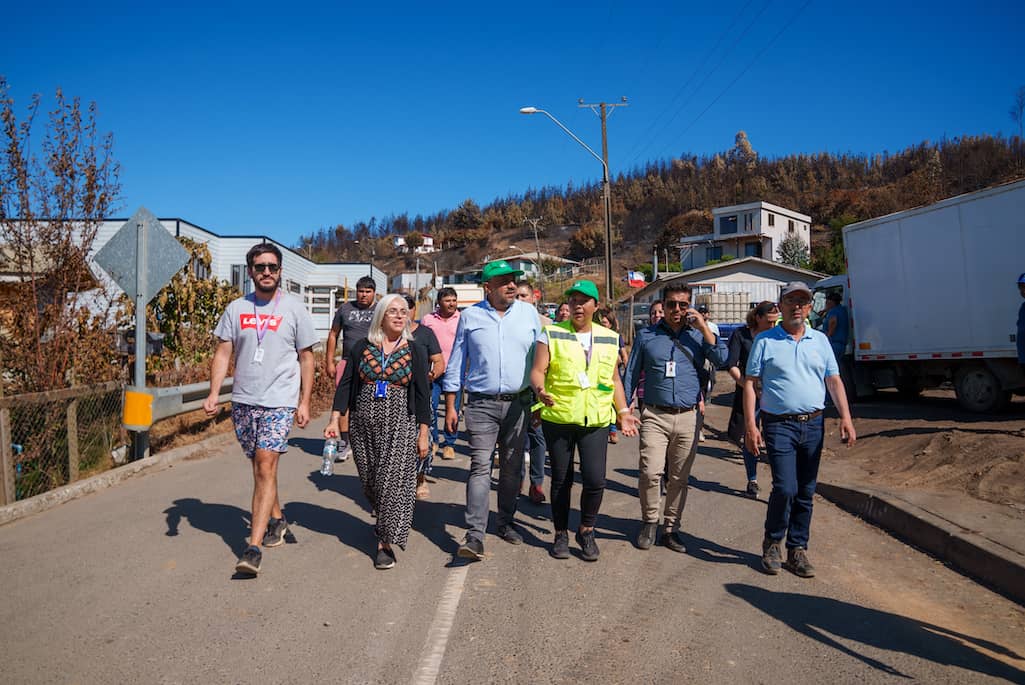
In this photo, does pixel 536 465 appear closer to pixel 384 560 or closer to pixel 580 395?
pixel 580 395

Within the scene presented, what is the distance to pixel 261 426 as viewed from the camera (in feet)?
16.9

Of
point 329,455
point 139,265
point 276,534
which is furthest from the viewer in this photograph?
point 139,265

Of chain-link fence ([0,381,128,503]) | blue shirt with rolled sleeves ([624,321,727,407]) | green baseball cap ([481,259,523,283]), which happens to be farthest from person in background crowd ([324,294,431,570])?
chain-link fence ([0,381,128,503])

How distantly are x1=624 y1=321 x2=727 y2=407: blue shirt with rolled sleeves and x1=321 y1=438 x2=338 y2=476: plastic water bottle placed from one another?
3.67m

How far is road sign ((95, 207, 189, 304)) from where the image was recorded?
9.03 m

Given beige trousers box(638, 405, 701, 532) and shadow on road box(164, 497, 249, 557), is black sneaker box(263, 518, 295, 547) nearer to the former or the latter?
shadow on road box(164, 497, 249, 557)

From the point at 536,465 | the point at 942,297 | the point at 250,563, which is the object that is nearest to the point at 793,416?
the point at 536,465

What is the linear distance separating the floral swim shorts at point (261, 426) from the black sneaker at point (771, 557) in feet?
11.1

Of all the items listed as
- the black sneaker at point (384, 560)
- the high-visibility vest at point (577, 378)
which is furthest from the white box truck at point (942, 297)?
the black sneaker at point (384, 560)

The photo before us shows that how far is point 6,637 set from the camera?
401cm

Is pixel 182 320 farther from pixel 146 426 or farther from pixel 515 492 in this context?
pixel 515 492

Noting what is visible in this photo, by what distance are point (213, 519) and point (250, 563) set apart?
1913mm

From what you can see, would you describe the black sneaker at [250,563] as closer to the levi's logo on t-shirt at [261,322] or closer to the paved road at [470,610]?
the paved road at [470,610]

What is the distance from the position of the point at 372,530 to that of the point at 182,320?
10.5m
